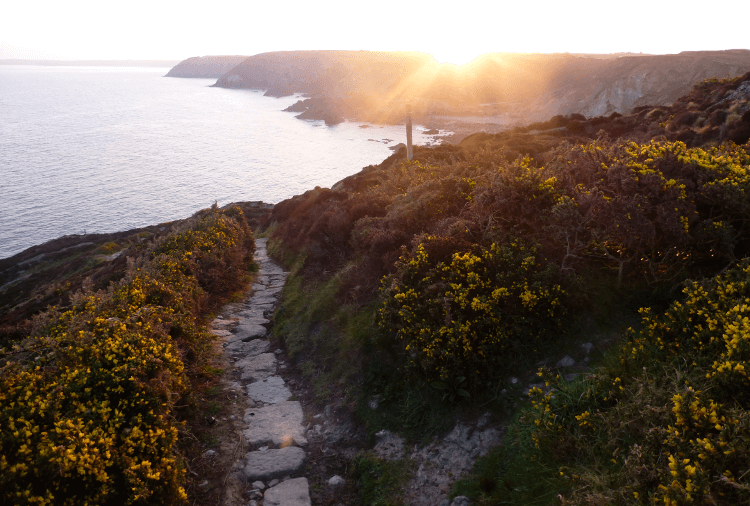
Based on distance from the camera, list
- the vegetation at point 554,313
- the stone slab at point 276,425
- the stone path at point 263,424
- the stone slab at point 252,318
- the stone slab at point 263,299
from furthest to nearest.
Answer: the stone slab at point 263,299, the stone slab at point 252,318, the stone slab at point 276,425, the stone path at point 263,424, the vegetation at point 554,313

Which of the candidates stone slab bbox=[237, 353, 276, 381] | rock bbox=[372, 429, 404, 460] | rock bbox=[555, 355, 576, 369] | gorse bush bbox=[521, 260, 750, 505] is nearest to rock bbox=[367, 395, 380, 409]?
rock bbox=[372, 429, 404, 460]

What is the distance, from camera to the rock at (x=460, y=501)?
5.53 meters

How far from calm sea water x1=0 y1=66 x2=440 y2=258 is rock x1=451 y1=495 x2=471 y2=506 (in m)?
57.5

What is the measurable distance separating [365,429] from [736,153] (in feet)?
33.6

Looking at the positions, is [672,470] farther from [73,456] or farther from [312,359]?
[312,359]

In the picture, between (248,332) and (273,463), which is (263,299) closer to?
(248,332)

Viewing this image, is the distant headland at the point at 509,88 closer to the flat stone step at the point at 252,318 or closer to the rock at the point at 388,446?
the flat stone step at the point at 252,318

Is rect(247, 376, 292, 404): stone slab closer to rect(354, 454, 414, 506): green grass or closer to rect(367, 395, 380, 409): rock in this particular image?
rect(367, 395, 380, 409): rock

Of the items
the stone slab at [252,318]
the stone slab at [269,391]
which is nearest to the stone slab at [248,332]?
the stone slab at [252,318]

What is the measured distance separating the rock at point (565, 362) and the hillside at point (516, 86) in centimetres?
5217

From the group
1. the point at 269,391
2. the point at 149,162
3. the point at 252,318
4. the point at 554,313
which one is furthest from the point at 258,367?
the point at 149,162

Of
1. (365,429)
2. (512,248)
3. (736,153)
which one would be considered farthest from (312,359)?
(736,153)

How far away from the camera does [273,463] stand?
7.05m

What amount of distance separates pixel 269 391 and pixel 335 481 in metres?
3.18
